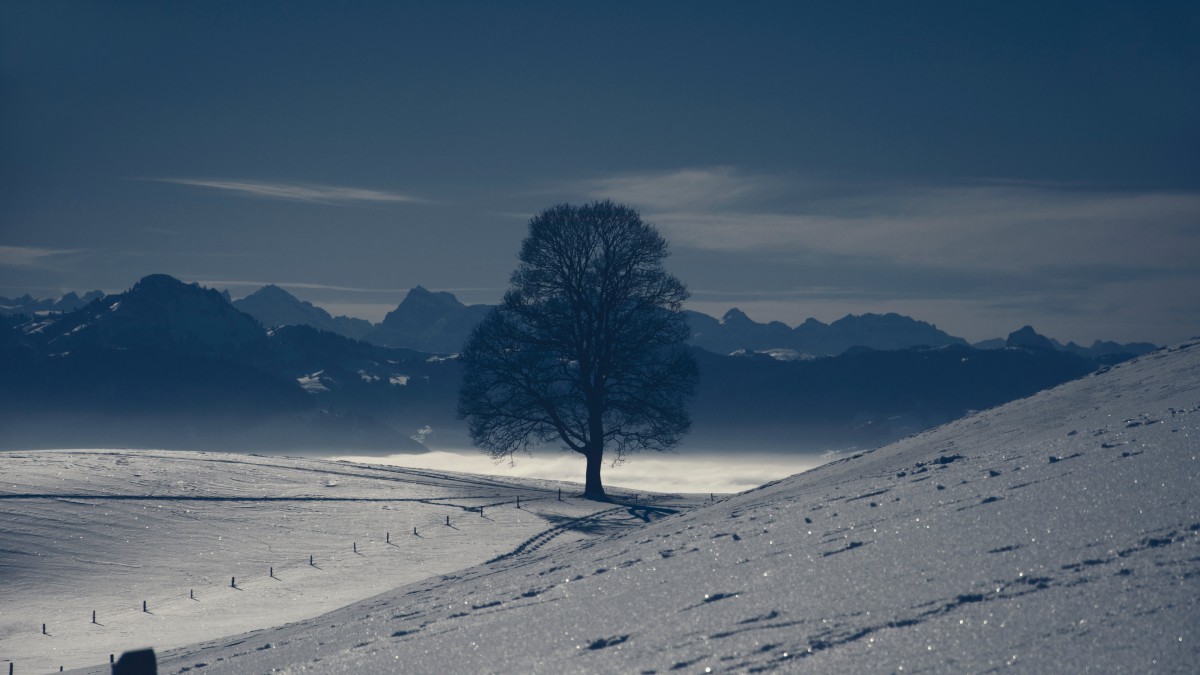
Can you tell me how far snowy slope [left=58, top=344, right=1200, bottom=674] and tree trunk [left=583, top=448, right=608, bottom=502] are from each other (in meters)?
26.3

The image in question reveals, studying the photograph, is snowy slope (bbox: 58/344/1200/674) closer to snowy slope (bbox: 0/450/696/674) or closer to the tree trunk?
snowy slope (bbox: 0/450/696/674)

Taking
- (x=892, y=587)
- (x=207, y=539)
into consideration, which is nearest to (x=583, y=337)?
(x=207, y=539)

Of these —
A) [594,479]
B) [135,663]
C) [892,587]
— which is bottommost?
[594,479]

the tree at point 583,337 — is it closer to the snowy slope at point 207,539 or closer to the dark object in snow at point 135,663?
the snowy slope at point 207,539

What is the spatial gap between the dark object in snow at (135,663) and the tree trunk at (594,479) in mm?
35163

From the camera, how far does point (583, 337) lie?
40.8 m

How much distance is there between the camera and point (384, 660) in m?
10.3

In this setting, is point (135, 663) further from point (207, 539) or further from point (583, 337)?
point (583, 337)

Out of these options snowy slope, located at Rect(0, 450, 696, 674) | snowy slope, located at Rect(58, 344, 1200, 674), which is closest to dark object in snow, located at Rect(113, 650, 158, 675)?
snowy slope, located at Rect(58, 344, 1200, 674)

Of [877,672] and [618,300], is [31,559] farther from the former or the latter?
[877,672]

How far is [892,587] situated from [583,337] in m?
32.3

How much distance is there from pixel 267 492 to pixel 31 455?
1331 cm

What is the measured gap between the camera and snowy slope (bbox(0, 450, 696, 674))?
25578 mm

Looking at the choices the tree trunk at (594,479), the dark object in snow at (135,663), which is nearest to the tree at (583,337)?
the tree trunk at (594,479)
